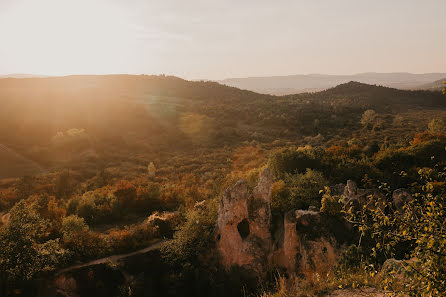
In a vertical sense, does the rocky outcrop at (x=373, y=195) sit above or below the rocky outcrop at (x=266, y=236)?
above

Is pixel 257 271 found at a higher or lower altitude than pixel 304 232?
lower

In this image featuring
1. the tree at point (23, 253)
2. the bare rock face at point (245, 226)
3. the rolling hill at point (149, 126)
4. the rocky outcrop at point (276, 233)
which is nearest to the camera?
the tree at point (23, 253)

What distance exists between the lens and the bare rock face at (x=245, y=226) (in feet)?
37.4

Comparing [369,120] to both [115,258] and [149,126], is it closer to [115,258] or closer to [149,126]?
[149,126]

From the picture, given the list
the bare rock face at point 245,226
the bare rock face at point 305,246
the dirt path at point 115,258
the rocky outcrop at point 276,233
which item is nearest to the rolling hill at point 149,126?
the dirt path at point 115,258

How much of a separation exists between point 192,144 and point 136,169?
17855mm

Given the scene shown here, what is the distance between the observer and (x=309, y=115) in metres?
67.9

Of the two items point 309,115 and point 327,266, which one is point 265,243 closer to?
point 327,266

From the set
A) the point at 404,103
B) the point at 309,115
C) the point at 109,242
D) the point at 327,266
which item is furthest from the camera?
the point at 404,103

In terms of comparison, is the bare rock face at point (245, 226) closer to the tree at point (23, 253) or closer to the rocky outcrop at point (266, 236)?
the rocky outcrop at point (266, 236)

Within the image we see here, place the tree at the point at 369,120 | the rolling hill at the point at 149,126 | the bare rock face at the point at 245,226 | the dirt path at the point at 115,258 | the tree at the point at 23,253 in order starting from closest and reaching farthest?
the tree at the point at 23,253 < the dirt path at the point at 115,258 < the bare rock face at the point at 245,226 < the rolling hill at the point at 149,126 < the tree at the point at 369,120

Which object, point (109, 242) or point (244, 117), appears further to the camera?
point (244, 117)

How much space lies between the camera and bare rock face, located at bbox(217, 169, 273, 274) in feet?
37.4

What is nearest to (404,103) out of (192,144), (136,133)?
(192,144)
